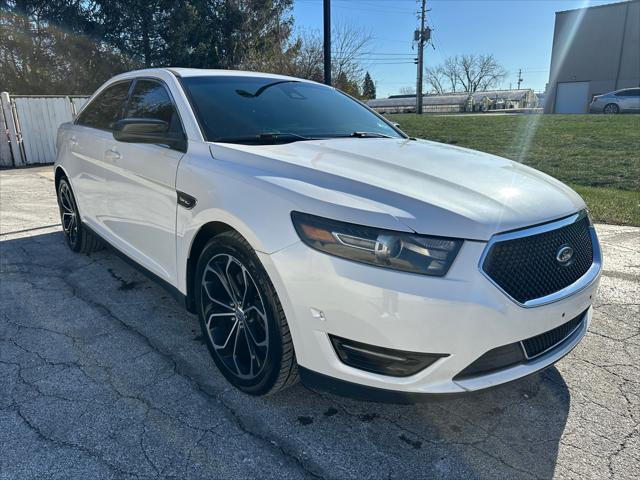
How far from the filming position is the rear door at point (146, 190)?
2861mm

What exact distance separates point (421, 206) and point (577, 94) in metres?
44.5

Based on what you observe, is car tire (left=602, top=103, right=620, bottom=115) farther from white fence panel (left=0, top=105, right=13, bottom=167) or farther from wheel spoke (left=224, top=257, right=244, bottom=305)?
wheel spoke (left=224, top=257, right=244, bottom=305)

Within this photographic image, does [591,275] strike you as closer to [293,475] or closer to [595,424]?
[595,424]

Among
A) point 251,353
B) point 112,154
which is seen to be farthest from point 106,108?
point 251,353

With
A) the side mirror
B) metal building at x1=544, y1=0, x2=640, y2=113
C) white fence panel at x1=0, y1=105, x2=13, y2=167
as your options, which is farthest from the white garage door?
the side mirror

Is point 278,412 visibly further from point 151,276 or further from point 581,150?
point 581,150

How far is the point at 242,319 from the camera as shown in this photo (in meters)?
2.48

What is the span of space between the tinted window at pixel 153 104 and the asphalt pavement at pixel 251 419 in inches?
55.4

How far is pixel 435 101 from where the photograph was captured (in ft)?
232

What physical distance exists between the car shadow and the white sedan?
216 millimetres

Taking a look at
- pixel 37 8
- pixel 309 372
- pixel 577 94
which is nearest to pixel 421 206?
pixel 309 372

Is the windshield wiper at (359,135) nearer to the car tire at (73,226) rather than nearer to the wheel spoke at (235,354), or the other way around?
the wheel spoke at (235,354)

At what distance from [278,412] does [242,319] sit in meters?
0.51

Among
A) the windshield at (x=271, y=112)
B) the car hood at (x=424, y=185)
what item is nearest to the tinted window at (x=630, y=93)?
the windshield at (x=271, y=112)
